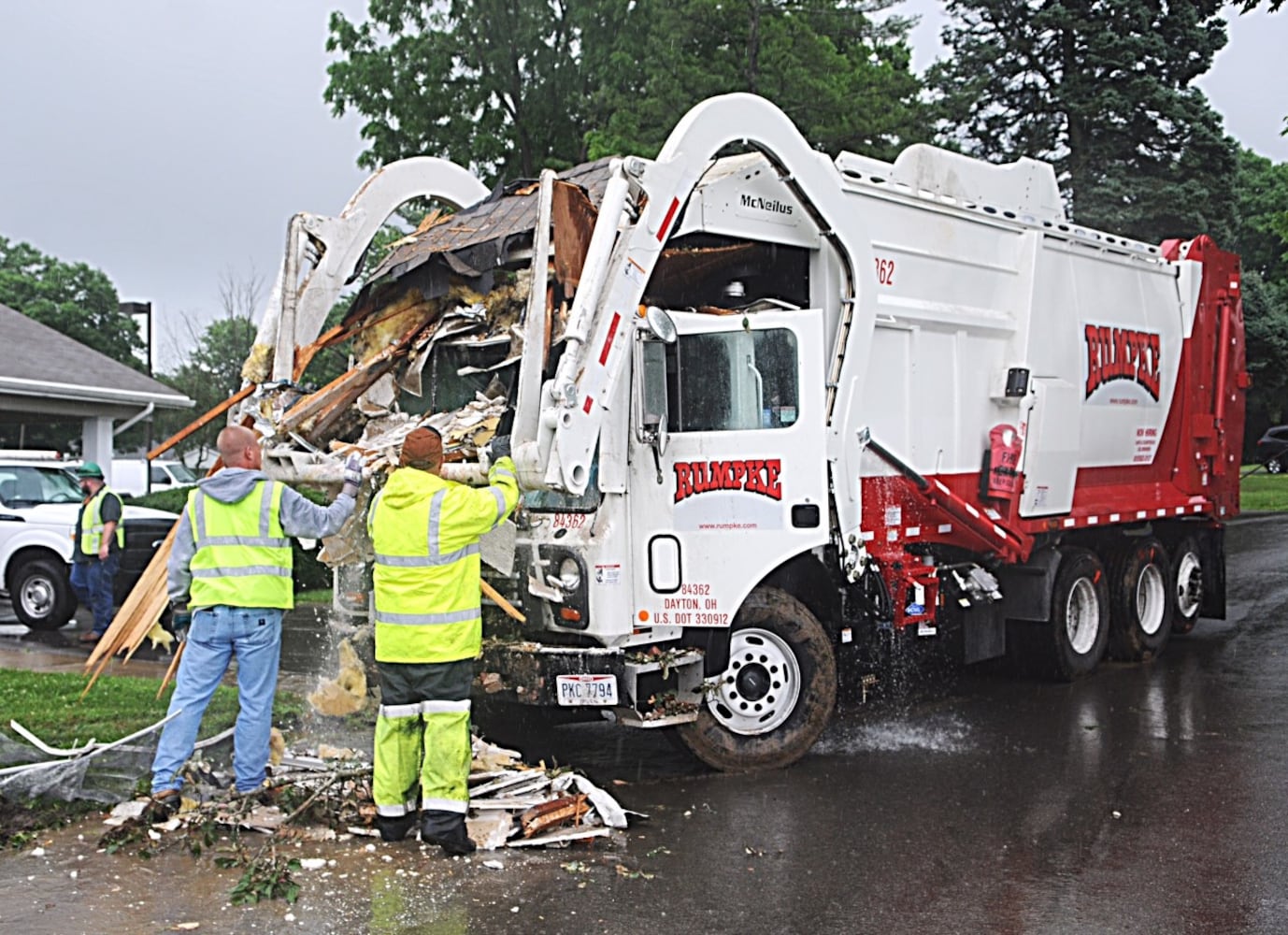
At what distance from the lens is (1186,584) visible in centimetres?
1149

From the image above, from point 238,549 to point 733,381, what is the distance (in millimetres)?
2567

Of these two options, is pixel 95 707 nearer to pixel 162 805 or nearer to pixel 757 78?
pixel 162 805

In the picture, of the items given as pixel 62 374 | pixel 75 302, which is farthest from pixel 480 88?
pixel 75 302

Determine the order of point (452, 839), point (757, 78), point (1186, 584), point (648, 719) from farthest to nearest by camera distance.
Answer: point (757, 78) → point (1186, 584) → point (648, 719) → point (452, 839)

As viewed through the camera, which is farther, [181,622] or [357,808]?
[181,622]

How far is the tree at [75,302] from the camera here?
36.7 m

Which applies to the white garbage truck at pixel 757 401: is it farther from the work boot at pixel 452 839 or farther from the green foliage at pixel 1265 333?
the green foliage at pixel 1265 333

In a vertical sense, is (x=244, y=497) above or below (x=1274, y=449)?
below

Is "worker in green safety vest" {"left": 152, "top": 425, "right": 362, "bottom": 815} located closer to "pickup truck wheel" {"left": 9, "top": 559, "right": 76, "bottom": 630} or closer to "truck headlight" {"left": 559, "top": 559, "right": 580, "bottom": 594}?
"truck headlight" {"left": 559, "top": 559, "right": 580, "bottom": 594}

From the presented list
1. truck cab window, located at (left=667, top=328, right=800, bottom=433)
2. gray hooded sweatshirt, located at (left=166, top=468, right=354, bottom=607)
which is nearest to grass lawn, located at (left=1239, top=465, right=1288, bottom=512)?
truck cab window, located at (left=667, top=328, right=800, bottom=433)

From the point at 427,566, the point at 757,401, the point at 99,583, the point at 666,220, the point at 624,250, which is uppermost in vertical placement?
the point at 666,220

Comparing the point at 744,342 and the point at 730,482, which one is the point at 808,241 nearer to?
the point at 744,342

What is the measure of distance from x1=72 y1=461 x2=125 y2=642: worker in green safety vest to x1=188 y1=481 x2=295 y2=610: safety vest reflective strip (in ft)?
20.6

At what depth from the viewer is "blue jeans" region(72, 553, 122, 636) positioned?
11797mm
